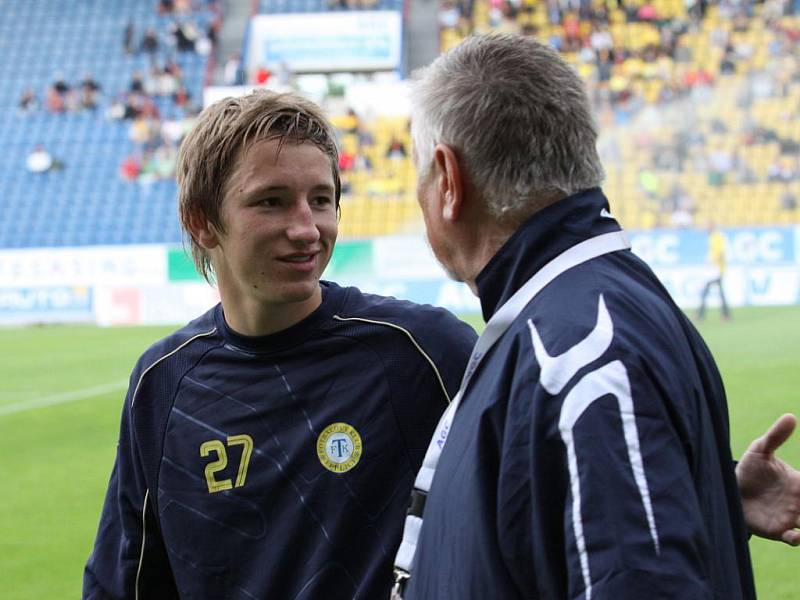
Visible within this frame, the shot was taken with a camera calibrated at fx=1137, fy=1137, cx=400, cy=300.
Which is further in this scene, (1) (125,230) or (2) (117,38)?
(2) (117,38)

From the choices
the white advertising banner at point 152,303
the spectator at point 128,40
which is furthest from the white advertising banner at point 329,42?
the white advertising banner at point 152,303

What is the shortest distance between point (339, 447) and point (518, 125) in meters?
0.81

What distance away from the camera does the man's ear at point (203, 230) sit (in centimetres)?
231

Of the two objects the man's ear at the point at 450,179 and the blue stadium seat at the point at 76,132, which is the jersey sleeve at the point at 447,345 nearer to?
the man's ear at the point at 450,179

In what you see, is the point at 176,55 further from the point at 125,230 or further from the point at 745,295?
the point at 745,295

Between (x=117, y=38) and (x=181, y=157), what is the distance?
30468mm

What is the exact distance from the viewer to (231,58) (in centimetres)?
2973

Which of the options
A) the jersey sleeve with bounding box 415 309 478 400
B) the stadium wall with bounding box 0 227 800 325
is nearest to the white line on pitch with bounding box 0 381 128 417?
the stadium wall with bounding box 0 227 800 325

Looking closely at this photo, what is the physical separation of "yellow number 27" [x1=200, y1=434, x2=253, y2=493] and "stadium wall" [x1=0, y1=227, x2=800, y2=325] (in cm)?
1662

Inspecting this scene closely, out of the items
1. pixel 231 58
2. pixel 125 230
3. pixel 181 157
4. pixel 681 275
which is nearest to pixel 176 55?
pixel 231 58

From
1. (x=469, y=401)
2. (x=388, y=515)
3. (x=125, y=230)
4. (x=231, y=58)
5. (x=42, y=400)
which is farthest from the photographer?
(x=231, y=58)

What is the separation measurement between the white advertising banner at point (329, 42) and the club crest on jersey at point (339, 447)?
2710 cm

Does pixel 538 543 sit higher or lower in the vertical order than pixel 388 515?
higher

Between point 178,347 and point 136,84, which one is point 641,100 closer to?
point 136,84
